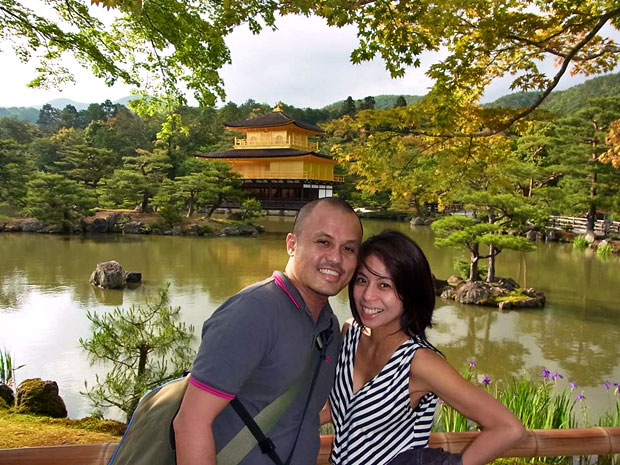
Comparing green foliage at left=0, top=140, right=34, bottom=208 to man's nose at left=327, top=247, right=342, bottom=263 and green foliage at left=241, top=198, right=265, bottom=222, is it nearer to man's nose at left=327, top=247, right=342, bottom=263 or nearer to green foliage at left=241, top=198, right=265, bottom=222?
green foliage at left=241, top=198, right=265, bottom=222

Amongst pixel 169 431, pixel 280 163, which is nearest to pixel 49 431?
pixel 169 431

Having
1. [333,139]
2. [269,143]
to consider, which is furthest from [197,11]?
[333,139]

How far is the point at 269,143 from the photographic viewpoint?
2284cm

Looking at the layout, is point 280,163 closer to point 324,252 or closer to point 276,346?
point 324,252

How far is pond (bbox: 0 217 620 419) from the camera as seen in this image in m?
5.38

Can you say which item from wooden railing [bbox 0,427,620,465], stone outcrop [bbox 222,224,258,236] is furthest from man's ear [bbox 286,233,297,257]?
stone outcrop [bbox 222,224,258,236]

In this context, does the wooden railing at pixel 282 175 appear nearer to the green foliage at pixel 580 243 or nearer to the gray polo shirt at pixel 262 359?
the green foliage at pixel 580 243

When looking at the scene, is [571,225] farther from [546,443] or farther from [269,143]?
[546,443]

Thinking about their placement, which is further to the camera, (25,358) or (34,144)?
(34,144)

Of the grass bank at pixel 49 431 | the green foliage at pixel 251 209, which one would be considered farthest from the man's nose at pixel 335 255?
the green foliage at pixel 251 209

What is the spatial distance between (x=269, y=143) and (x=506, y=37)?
19.9 metres

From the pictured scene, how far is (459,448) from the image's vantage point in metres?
1.16

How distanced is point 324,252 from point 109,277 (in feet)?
28.3

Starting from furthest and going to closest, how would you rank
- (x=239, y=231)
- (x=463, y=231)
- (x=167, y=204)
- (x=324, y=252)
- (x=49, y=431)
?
(x=167, y=204) < (x=239, y=231) < (x=463, y=231) < (x=49, y=431) < (x=324, y=252)
